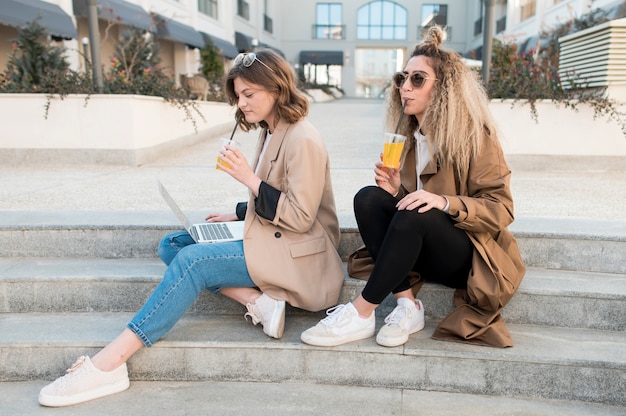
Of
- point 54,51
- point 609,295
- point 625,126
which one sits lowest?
point 609,295

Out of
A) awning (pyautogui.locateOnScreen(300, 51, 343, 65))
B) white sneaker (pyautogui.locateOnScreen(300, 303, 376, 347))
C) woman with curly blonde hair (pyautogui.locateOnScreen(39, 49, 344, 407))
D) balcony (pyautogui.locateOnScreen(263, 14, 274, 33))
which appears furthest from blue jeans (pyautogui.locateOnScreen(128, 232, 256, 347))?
awning (pyautogui.locateOnScreen(300, 51, 343, 65))

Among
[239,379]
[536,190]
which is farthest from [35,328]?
[536,190]

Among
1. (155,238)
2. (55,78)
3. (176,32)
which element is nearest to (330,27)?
(176,32)

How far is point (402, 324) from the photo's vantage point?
2201mm

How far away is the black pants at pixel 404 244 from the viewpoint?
2.04m

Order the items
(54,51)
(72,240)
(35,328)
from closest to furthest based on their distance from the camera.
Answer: (35,328) → (72,240) → (54,51)

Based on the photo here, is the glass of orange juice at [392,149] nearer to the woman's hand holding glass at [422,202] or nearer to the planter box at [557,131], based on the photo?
the woman's hand holding glass at [422,202]

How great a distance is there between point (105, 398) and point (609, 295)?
7.03 ft

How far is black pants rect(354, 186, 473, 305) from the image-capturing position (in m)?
2.04

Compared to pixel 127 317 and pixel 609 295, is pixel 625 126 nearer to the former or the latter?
pixel 609 295

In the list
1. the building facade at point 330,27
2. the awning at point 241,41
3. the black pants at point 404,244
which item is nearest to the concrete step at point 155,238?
the black pants at point 404,244

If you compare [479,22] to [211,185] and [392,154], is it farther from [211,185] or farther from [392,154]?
[392,154]

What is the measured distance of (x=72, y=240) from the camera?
2.94 m

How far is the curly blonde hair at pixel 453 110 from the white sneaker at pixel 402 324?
624mm
